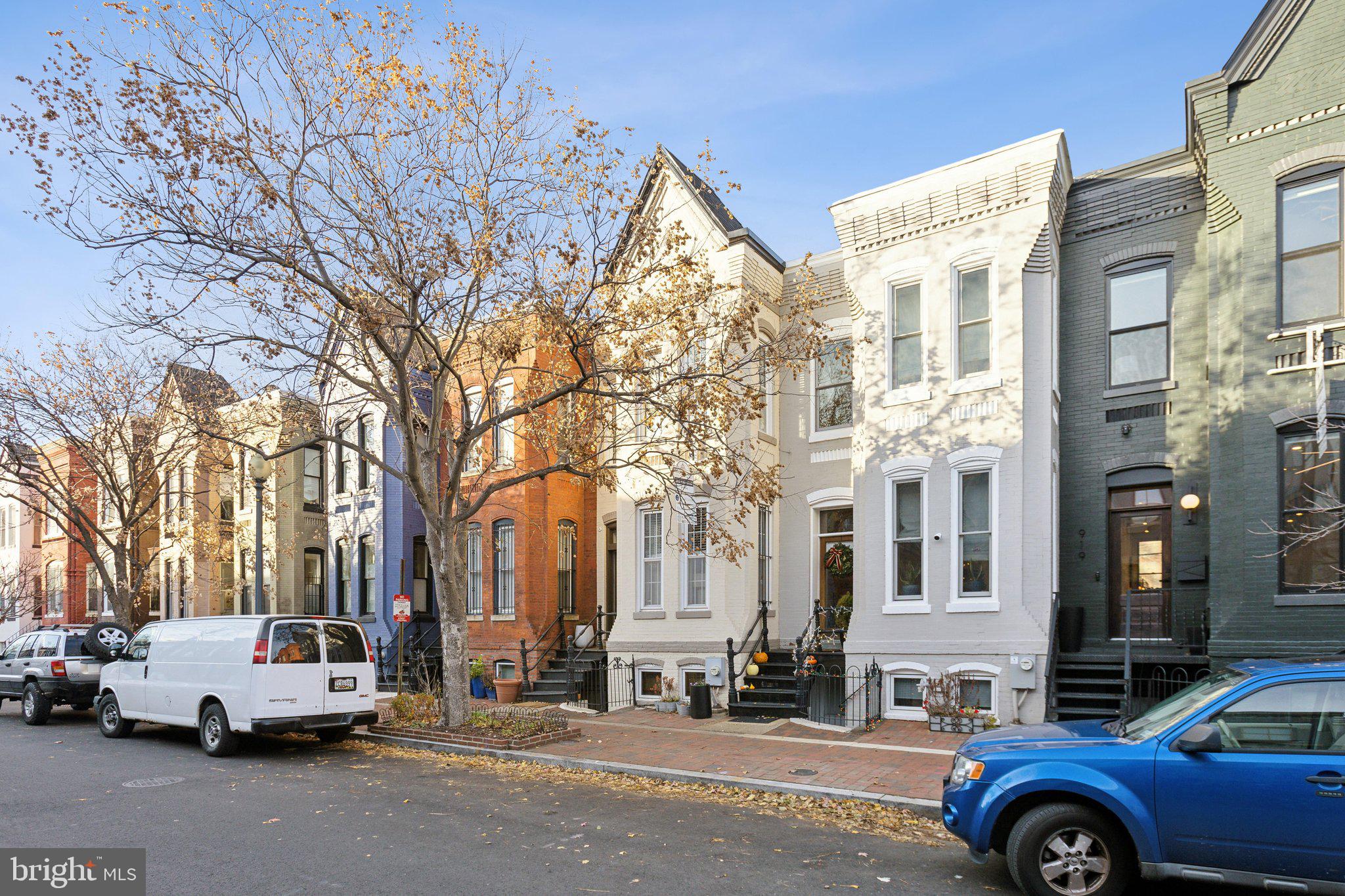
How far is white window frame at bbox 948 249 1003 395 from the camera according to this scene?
47.5 ft

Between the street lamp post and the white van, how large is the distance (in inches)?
230

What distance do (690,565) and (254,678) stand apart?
26.6 feet

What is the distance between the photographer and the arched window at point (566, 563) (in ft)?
68.9

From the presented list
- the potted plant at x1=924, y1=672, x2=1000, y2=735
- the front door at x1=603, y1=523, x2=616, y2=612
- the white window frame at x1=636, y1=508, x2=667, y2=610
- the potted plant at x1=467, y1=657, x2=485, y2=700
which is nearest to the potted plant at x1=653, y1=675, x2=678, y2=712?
the white window frame at x1=636, y1=508, x2=667, y2=610

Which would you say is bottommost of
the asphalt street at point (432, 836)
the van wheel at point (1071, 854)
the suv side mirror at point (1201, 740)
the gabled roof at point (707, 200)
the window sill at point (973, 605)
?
the asphalt street at point (432, 836)

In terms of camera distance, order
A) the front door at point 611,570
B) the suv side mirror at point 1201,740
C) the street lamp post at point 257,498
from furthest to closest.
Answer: the front door at point 611,570
the street lamp post at point 257,498
the suv side mirror at point 1201,740

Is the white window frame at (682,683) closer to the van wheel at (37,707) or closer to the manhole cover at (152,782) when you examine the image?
the manhole cover at (152,782)

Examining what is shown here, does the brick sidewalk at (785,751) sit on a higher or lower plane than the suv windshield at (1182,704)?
lower

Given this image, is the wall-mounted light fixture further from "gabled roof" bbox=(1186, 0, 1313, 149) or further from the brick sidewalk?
"gabled roof" bbox=(1186, 0, 1313, 149)

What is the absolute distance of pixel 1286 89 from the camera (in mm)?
12445

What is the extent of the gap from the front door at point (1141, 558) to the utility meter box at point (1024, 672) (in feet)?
6.38

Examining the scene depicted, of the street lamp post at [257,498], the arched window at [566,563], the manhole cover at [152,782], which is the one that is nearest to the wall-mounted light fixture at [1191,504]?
the arched window at [566,563]

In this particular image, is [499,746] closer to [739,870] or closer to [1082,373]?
[739,870]

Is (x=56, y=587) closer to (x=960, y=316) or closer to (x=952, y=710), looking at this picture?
(x=952, y=710)
